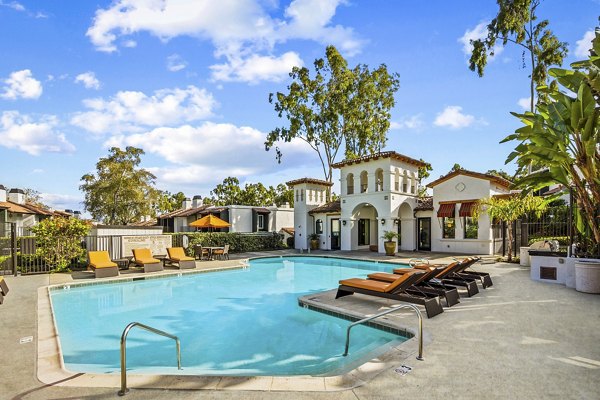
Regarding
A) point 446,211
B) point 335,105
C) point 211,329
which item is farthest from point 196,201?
point 211,329

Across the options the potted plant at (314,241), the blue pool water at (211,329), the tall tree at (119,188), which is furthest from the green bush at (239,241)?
the tall tree at (119,188)

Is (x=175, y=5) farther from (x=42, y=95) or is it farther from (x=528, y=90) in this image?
(x=528, y=90)

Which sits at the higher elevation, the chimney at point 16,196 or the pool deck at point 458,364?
the chimney at point 16,196

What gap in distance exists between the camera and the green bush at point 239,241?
2394 centimetres

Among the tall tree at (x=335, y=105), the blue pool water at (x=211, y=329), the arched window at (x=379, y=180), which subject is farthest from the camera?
the tall tree at (x=335, y=105)

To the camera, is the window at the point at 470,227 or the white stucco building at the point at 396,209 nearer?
the white stucco building at the point at 396,209

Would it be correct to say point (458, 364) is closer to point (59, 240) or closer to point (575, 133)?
point (575, 133)

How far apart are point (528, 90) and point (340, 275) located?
75.2ft

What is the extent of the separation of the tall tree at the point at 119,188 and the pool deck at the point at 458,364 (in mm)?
31412

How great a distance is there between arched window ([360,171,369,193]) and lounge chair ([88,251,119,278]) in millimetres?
17031

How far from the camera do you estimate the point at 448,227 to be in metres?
22.9

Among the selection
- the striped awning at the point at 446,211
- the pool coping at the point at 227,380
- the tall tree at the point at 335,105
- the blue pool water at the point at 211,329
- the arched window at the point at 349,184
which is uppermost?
the tall tree at the point at 335,105

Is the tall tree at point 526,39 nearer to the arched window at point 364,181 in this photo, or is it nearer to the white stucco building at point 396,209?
the white stucco building at point 396,209

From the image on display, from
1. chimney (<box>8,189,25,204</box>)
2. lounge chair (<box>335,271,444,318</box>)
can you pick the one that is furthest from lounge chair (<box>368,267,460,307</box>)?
chimney (<box>8,189,25,204</box>)
